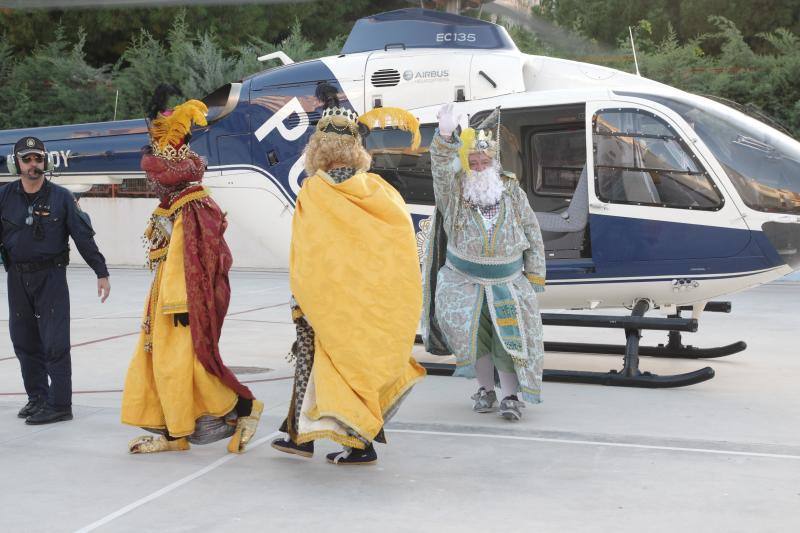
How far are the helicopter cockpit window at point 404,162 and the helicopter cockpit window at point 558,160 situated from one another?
114 cm

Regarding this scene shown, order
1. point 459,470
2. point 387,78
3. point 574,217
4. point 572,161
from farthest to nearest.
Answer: point 572,161, point 387,78, point 574,217, point 459,470

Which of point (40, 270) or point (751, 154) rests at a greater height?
point (751, 154)

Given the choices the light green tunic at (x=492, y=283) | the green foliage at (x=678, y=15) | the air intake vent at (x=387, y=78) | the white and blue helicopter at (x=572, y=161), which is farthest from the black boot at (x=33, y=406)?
the green foliage at (x=678, y=15)

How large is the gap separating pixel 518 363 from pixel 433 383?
1.50m

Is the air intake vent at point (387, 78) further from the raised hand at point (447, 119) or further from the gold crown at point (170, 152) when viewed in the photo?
the gold crown at point (170, 152)

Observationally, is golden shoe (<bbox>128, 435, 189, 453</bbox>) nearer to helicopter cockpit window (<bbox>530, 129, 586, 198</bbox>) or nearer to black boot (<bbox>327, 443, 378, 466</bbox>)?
black boot (<bbox>327, 443, 378, 466</bbox>)

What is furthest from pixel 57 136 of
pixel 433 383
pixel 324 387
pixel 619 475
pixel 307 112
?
pixel 619 475

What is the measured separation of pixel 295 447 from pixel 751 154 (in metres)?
4.30

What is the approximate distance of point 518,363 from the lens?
6480 mm

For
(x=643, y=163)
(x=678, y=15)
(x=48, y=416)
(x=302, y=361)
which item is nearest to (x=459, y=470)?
(x=302, y=361)

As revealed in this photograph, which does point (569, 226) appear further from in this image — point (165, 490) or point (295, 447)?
point (165, 490)

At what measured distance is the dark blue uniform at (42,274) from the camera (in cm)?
636

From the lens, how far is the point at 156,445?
18.7ft

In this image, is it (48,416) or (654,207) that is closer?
(48,416)
